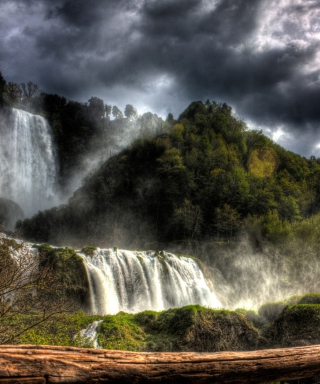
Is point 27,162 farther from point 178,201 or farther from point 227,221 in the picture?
point 227,221

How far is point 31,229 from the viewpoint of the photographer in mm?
45000

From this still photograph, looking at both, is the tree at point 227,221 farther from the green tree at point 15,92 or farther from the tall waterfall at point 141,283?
the green tree at point 15,92

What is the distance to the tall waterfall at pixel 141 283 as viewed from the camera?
23047mm

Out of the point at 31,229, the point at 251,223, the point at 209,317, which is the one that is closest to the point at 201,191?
the point at 251,223

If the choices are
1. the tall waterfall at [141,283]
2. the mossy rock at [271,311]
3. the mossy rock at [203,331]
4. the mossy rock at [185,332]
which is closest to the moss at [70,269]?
the tall waterfall at [141,283]

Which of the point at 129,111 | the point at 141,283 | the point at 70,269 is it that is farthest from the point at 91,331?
the point at 129,111

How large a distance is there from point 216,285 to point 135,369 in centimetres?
3407

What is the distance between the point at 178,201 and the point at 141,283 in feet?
90.9

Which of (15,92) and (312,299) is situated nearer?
(312,299)

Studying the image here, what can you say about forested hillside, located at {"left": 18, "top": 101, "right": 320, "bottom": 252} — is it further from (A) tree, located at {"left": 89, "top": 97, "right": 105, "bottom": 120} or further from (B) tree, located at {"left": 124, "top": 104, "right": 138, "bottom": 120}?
(B) tree, located at {"left": 124, "top": 104, "right": 138, "bottom": 120}

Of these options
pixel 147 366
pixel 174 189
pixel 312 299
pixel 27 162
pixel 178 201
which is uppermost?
pixel 27 162

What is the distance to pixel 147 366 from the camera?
7.62 ft

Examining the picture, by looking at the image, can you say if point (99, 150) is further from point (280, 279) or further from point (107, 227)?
point (280, 279)

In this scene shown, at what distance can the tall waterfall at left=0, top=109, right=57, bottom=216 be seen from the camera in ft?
166
